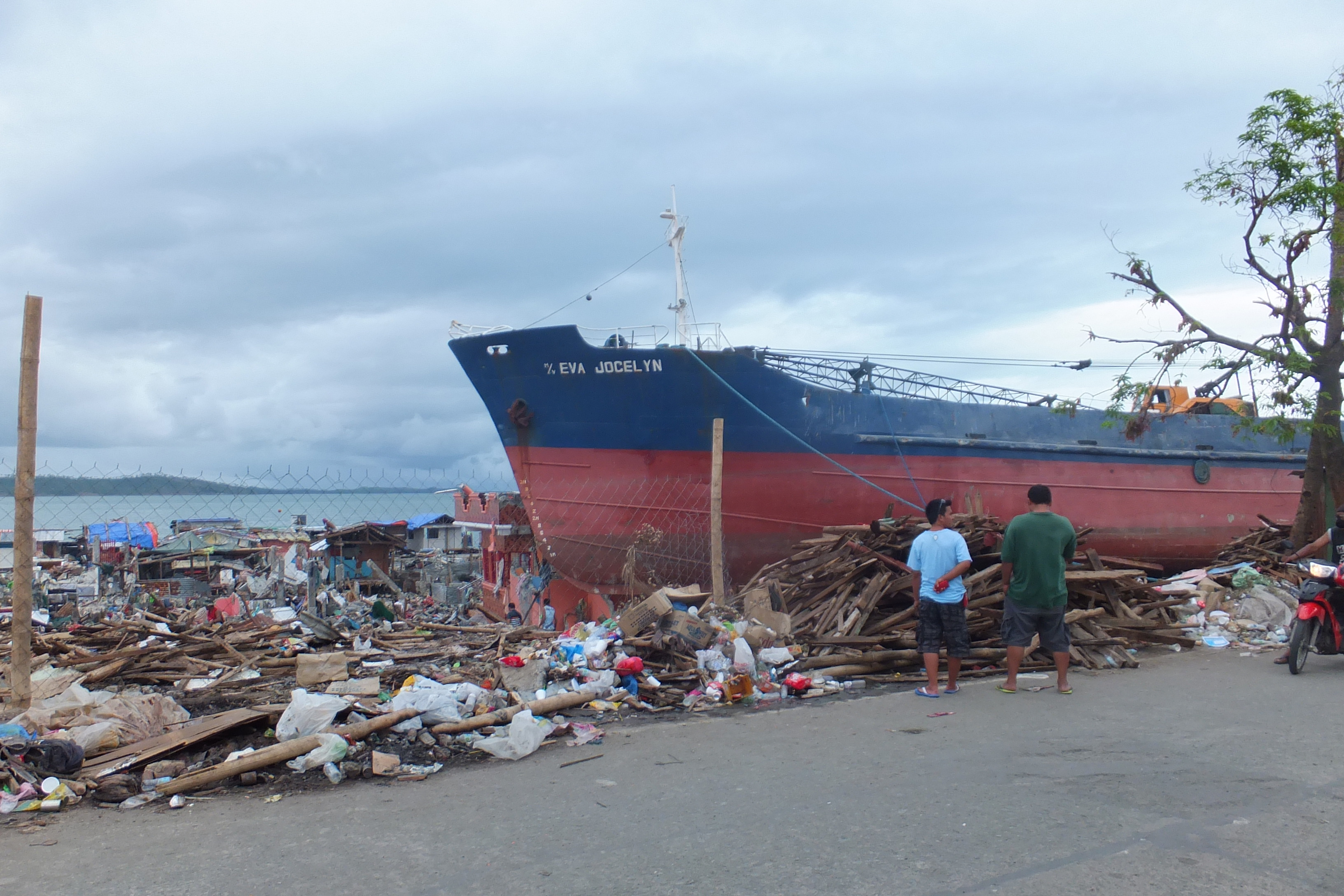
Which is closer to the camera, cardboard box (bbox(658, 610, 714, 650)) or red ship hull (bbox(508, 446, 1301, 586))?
cardboard box (bbox(658, 610, 714, 650))

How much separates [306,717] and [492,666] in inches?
90.7

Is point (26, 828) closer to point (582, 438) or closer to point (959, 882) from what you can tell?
point (959, 882)

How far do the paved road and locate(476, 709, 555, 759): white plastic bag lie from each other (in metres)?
0.11

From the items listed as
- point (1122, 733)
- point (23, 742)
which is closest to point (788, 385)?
point (1122, 733)

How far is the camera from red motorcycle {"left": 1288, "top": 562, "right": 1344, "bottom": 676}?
289 inches

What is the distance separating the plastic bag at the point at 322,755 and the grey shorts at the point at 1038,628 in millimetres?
4821

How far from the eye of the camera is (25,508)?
18.5 ft

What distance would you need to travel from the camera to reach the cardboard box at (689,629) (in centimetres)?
760

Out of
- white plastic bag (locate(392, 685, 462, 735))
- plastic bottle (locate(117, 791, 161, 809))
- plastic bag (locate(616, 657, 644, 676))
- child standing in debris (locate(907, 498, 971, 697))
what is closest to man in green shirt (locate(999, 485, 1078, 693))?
child standing in debris (locate(907, 498, 971, 697))

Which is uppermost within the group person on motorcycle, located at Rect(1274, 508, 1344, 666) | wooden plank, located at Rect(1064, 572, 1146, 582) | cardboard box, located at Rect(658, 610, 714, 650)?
person on motorcycle, located at Rect(1274, 508, 1344, 666)

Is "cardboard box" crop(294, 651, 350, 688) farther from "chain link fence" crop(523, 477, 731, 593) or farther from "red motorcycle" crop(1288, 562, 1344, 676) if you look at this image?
"red motorcycle" crop(1288, 562, 1344, 676)

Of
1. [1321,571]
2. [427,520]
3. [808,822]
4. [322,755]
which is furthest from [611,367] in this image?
[427,520]

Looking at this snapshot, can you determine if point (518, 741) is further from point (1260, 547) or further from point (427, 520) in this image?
point (427, 520)

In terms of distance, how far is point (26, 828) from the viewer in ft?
13.9
